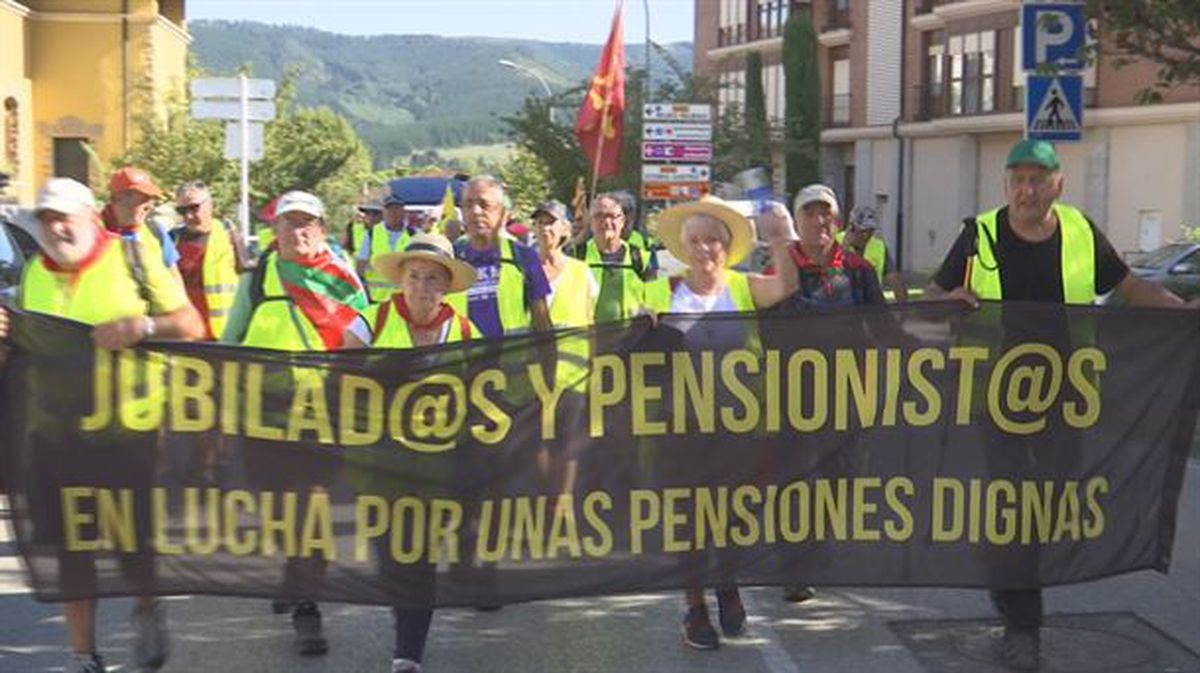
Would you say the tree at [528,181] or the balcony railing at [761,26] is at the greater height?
the balcony railing at [761,26]

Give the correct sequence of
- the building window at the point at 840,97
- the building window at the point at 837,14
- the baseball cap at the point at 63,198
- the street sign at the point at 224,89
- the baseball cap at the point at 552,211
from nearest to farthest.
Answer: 1. the baseball cap at the point at 63,198
2. the baseball cap at the point at 552,211
3. the street sign at the point at 224,89
4. the building window at the point at 840,97
5. the building window at the point at 837,14

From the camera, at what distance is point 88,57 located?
40.4 meters

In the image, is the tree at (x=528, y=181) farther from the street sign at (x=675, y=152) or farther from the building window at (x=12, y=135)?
the street sign at (x=675, y=152)

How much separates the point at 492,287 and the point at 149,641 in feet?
7.15

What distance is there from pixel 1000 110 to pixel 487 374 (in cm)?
3915

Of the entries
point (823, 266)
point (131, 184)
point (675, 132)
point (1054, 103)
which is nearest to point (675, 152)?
point (675, 132)

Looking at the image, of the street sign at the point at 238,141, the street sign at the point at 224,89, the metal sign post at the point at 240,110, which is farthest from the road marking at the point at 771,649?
the street sign at the point at 224,89

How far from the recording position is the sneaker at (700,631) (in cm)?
597

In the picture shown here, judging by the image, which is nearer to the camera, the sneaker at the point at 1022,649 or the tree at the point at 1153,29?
the sneaker at the point at 1022,649

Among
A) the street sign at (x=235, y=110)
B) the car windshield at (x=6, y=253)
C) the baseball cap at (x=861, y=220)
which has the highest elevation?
the street sign at (x=235, y=110)

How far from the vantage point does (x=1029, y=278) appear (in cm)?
581

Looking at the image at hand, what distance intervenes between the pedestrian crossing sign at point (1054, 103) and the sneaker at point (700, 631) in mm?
5488

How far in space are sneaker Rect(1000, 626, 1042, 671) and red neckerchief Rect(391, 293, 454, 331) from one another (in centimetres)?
248

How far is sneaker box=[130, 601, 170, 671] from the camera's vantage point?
559 cm
